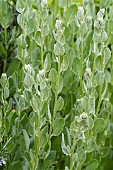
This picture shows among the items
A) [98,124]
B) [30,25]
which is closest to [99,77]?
[98,124]

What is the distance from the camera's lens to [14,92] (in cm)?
116

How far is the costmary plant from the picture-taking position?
0.88 m

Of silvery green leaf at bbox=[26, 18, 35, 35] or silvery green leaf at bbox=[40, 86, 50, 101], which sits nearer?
silvery green leaf at bbox=[40, 86, 50, 101]

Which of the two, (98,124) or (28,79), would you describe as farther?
(98,124)

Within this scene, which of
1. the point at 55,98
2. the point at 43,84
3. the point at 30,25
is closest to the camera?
the point at 43,84

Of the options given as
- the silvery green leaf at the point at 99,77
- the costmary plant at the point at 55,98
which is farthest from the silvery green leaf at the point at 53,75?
the silvery green leaf at the point at 99,77

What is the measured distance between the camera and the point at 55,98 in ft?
3.08

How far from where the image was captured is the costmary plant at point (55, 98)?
884 mm

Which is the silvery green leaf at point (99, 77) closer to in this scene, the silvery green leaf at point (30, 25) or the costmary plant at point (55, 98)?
the costmary plant at point (55, 98)

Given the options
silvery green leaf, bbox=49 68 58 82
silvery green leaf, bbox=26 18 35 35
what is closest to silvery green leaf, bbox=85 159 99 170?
silvery green leaf, bbox=49 68 58 82

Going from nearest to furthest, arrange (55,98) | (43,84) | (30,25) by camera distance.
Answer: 1. (43,84)
2. (55,98)
3. (30,25)

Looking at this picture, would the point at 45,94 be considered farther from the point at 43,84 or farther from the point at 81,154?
the point at 81,154

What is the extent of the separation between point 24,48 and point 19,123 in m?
0.19

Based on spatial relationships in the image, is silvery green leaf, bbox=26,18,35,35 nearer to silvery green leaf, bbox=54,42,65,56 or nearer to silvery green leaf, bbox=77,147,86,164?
silvery green leaf, bbox=54,42,65,56
